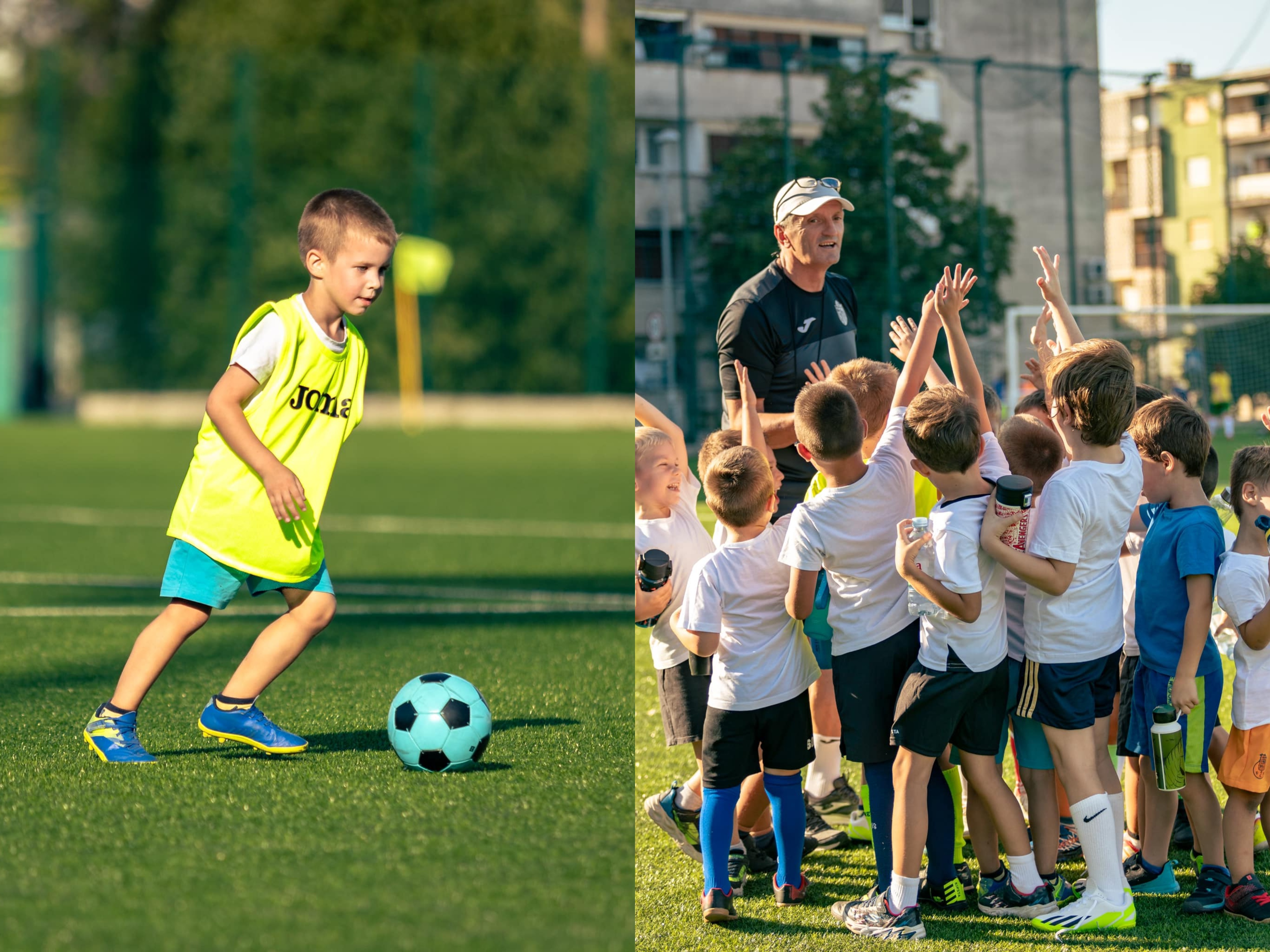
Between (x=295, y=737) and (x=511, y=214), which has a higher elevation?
(x=511, y=214)

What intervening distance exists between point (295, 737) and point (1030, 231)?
300 centimetres

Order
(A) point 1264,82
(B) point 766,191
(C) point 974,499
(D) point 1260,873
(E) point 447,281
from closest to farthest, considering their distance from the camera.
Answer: (C) point 974,499 → (D) point 1260,873 → (A) point 1264,82 → (B) point 766,191 → (E) point 447,281

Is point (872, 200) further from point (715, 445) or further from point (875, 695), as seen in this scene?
point (875, 695)

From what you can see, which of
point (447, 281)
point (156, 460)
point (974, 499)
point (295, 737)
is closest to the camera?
point (974, 499)

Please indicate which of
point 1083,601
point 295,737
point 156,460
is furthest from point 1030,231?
point 156,460

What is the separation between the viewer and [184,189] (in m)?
23.7

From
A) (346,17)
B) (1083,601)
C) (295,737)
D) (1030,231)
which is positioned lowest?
(295,737)

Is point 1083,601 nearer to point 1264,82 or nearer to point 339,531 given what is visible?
point 1264,82

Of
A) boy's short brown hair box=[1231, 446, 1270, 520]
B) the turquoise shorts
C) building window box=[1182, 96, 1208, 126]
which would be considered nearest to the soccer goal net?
building window box=[1182, 96, 1208, 126]

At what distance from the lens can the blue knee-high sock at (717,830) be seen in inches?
130

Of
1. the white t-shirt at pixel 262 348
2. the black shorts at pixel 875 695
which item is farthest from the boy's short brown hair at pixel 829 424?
the white t-shirt at pixel 262 348

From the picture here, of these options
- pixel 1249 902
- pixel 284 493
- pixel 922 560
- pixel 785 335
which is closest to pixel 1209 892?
pixel 1249 902

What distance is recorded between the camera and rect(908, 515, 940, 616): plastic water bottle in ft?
10.3

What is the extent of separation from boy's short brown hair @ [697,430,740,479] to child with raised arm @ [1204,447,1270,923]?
1.17 m
